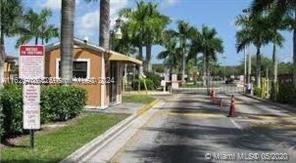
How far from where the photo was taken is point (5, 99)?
624 inches

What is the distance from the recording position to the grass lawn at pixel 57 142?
13.5m

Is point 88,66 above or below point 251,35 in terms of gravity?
below

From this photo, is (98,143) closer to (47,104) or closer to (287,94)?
(47,104)

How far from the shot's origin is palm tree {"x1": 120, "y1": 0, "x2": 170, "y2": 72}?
247 feet

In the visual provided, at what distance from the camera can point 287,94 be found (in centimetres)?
4341

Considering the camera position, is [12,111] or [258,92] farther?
[258,92]

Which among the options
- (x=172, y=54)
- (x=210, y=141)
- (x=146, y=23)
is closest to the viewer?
(x=210, y=141)

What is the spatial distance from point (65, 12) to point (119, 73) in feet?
41.9

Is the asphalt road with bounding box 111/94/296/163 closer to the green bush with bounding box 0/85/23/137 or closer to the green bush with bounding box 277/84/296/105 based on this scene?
the green bush with bounding box 0/85/23/137

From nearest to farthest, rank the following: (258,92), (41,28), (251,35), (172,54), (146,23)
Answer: (258,92)
(251,35)
(146,23)
(41,28)
(172,54)

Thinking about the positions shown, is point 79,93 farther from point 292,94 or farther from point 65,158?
point 292,94

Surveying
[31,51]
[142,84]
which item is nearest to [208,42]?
[142,84]

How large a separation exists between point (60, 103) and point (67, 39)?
4920 mm

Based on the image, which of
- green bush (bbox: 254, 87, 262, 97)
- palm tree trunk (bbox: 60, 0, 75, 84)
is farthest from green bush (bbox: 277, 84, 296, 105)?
palm tree trunk (bbox: 60, 0, 75, 84)
